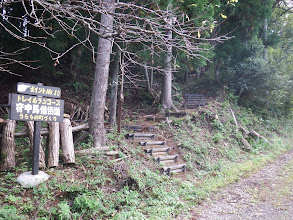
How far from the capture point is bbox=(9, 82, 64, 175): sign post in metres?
4.04

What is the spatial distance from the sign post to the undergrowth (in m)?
0.62

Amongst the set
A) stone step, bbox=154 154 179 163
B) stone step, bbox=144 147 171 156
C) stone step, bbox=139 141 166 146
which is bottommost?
stone step, bbox=154 154 179 163

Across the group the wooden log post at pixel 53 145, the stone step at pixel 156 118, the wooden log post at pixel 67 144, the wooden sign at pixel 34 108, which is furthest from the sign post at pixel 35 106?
the stone step at pixel 156 118

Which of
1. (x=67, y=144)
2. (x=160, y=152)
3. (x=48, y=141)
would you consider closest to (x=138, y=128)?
(x=160, y=152)

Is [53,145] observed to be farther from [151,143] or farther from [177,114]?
[177,114]

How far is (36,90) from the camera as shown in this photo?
4.34 meters

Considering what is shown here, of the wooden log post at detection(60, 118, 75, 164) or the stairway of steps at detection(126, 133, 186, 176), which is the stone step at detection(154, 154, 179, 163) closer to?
the stairway of steps at detection(126, 133, 186, 176)

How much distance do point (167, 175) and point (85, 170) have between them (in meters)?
2.56

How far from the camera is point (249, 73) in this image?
15.1 metres

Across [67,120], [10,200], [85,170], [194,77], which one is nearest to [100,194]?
[85,170]

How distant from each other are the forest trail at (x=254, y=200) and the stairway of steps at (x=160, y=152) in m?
1.52

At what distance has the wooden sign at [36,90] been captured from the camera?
13.7 ft

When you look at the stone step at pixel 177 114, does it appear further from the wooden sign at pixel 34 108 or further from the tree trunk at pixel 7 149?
the tree trunk at pixel 7 149

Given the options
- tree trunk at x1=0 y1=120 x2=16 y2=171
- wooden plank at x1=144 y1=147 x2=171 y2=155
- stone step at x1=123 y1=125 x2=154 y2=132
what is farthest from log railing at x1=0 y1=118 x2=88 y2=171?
stone step at x1=123 y1=125 x2=154 y2=132
